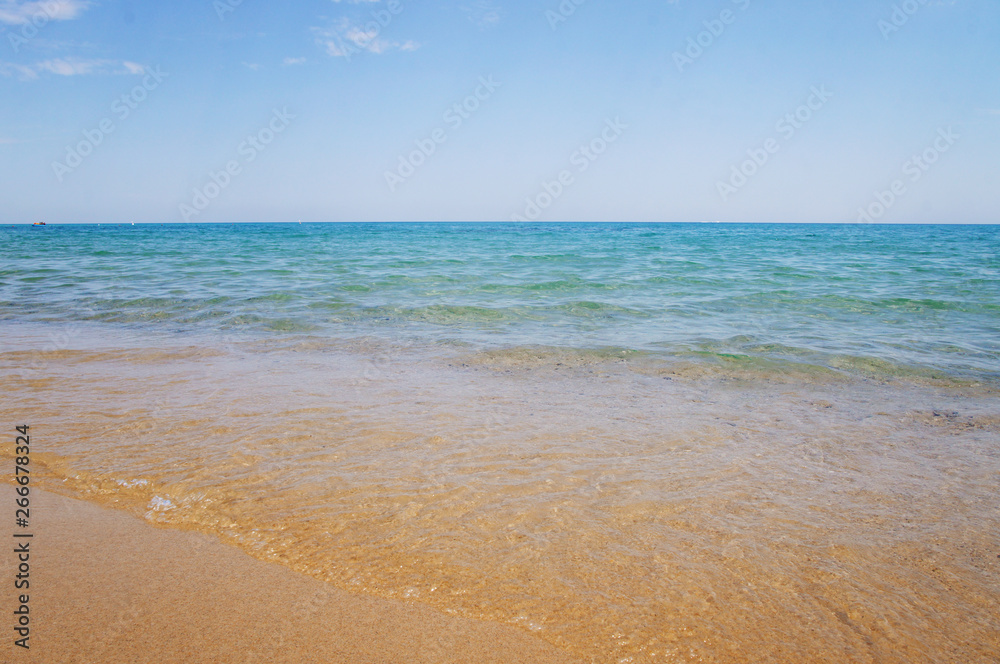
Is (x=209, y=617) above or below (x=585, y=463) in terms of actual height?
below

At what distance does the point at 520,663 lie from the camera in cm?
179

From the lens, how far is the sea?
2074 millimetres

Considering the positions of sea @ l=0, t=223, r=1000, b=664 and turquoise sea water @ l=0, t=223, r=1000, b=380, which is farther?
turquoise sea water @ l=0, t=223, r=1000, b=380

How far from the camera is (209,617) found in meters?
1.96

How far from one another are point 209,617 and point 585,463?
2064 millimetres

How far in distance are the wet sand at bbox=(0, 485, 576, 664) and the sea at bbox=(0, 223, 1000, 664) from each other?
0.33 feet

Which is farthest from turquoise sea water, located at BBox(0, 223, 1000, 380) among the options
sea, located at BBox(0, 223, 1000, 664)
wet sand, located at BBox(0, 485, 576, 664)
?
wet sand, located at BBox(0, 485, 576, 664)

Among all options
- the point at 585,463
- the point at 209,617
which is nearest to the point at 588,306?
the point at 585,463

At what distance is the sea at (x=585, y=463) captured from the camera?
6.81ft

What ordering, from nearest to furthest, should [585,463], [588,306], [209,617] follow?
[209,617], [585,463], [588,306]

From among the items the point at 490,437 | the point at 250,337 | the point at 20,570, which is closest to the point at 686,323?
the point at 490,437

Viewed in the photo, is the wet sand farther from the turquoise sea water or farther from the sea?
the turquoise sea water

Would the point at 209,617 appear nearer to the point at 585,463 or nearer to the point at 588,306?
the point at 585,463

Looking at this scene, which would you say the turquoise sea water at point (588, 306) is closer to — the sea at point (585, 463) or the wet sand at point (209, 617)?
the sea at point (585, 463)
